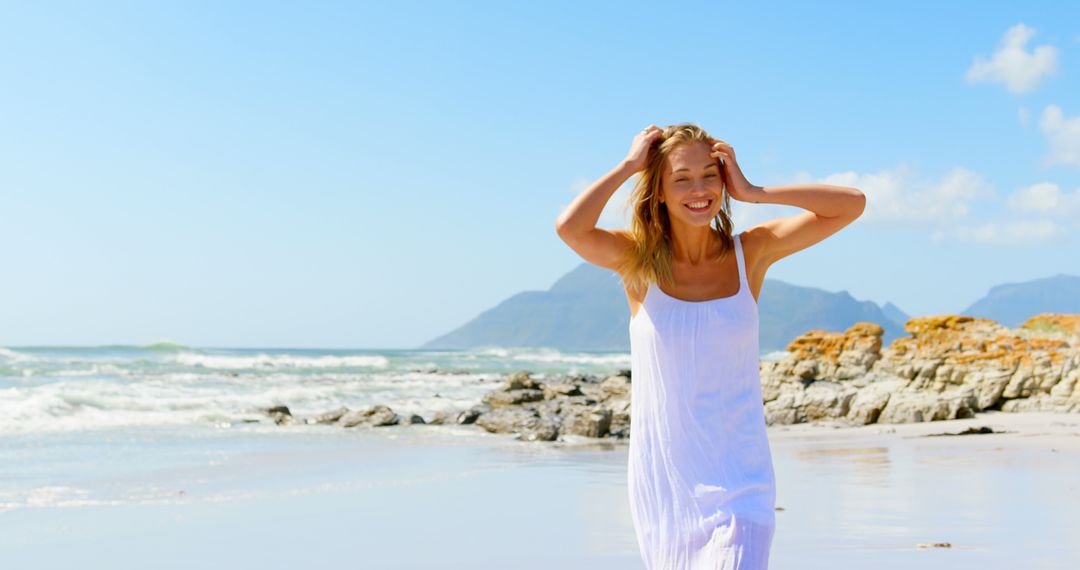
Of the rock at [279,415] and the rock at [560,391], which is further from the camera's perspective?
the rock at [560,391]

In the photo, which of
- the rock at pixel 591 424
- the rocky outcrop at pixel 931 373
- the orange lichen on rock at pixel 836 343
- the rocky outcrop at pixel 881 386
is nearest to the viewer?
the rock at pixel 591 424

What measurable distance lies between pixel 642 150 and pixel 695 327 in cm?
54

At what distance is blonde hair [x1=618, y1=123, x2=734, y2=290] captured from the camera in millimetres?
2936

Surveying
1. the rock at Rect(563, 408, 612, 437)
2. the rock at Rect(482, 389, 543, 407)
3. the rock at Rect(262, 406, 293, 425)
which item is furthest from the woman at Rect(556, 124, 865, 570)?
the rock at Rect(482, 389, 543, 407)

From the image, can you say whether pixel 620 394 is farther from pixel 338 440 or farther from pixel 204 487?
pixel 204 487

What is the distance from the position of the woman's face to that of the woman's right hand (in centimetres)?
7

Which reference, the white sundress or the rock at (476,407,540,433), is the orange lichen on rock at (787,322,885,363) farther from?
the white sundress

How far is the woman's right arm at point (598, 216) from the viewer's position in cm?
296

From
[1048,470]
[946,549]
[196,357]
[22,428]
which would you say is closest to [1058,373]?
[1048,470]

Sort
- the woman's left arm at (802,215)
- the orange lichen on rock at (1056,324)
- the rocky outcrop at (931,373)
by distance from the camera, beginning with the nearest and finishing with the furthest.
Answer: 1. the woman's left arm at (802,215)
2. the rocky outcrop at (931,373)
3. the orange lichen on rock at (1056,324)

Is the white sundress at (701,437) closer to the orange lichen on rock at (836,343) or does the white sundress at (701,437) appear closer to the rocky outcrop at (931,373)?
the rocky outcrop at (931,373)

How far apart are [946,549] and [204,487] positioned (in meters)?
6.05

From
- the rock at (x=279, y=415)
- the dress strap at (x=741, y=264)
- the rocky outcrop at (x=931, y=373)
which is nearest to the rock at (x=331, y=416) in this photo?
the rock at (x=279, y=415)

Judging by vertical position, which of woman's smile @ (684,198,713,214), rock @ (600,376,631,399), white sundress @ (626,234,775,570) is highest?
woman's smile @ (684,198,713,214)
